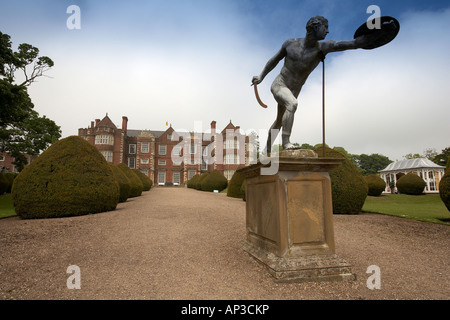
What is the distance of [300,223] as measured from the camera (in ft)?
10.8

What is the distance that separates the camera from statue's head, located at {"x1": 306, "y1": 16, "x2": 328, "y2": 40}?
138 inches

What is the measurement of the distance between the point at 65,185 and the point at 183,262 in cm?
564

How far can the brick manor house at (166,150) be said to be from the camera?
41.6m

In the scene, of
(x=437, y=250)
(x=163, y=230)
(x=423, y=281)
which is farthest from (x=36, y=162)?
(x=437, y=250)

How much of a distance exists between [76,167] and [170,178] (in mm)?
38757

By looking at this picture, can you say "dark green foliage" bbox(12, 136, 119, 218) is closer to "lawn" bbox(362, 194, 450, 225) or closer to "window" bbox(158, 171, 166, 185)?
"lawn" bbox(362, 194, 450, 225)

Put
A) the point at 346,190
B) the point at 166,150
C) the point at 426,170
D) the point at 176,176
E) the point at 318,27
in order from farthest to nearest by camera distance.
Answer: the point at 166,150, the point at 176,176, the point at 426,170, the point at 346,190, the point at 318,27

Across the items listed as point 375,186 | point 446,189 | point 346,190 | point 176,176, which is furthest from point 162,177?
point 446,189

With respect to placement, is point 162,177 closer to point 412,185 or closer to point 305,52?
point 412,185

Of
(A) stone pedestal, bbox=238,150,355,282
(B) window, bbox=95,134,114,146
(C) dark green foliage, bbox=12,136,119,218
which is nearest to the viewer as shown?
(A) stone pedestal, bbox=238,150,355,282

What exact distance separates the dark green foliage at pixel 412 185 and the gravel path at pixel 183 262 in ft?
67.3

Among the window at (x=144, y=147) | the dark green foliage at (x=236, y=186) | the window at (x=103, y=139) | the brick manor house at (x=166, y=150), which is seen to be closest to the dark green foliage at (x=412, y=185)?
the dark green foliage at (x=236, y=186)

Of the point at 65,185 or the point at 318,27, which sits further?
the point at 65,185

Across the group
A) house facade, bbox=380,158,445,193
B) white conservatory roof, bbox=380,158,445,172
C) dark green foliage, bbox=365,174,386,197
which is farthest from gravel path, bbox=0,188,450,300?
white conservatory roof, bbox=380,158,445,172
